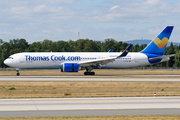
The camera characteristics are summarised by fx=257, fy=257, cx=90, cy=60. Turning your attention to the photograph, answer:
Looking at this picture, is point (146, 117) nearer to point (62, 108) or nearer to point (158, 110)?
point (158, 110)

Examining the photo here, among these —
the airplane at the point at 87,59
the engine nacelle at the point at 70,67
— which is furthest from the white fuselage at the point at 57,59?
the engine nacelle at the point at 70,67

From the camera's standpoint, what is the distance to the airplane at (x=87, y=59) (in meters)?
45.0

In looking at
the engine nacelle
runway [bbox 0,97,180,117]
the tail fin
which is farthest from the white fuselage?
runway [bbox 0,97,180,117]

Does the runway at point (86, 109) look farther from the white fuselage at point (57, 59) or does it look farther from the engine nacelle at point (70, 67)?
the white fuselage at point (57, 59)

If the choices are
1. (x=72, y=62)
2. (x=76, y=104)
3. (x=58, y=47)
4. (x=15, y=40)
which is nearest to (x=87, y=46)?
(x=58, y=47)

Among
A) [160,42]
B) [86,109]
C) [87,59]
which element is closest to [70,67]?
[87,59]

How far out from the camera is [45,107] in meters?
16.3

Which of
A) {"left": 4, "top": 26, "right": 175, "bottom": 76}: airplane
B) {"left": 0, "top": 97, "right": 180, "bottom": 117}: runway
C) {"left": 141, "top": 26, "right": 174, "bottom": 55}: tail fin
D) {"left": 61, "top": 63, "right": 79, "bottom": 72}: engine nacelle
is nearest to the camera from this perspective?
{"left": 0, "top": 97, "right": 180, "bottom": 117}: runway

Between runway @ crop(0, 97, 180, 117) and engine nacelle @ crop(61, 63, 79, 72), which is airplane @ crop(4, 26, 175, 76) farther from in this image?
runway @ crop(0, 97, 180, 117)

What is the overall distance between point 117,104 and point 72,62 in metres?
29.4

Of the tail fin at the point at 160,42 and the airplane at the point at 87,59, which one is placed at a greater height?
the tail fin at the point at 160,42

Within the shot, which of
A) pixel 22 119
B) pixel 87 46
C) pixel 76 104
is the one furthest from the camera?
pixel 87 46

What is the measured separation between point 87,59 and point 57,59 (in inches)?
217

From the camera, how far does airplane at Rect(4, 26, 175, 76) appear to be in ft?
148
